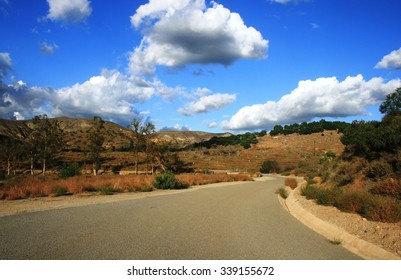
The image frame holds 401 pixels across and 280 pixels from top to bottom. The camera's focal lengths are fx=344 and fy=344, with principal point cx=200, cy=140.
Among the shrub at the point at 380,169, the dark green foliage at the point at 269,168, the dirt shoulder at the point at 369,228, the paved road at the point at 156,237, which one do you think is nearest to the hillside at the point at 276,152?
the dark green foliage at the point at 269,168

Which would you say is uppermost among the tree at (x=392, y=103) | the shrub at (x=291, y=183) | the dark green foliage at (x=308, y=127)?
the dark green foliage at (x=308, y=127)

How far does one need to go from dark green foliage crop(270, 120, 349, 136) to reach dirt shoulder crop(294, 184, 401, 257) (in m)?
118

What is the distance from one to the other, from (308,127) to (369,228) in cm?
13411

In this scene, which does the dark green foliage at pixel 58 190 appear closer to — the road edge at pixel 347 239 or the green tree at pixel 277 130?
the road edge at pixel 347 239

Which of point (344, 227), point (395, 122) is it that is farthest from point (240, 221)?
point (395, 122)

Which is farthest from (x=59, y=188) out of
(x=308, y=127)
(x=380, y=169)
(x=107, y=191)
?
(x=308, y=127)

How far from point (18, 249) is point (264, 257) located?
195 inches

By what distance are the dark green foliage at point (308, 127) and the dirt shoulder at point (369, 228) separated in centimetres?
11797

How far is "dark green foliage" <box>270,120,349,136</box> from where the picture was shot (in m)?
131

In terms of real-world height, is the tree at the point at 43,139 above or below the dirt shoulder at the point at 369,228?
above

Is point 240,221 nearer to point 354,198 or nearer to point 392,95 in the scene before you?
point 354,198

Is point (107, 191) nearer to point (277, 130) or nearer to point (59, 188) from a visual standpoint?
point (59, 188)

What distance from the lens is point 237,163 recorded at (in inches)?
3494

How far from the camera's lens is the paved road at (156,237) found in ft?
22.6
